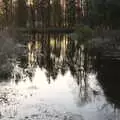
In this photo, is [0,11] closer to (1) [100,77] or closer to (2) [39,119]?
(1) [100,77]

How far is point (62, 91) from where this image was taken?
22.2 meters

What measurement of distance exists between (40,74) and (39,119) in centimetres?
1249

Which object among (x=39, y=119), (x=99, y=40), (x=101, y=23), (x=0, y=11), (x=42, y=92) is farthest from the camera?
(x=0, y=11)

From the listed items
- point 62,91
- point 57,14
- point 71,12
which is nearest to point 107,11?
point 62,91

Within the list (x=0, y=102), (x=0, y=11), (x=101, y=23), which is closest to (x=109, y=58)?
(x=0, y=102)

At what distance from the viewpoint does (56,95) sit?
829 inches

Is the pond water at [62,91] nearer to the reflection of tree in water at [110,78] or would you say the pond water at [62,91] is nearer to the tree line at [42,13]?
the reflection of tree in water at [110,78]

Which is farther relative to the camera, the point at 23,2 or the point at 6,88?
the point at 23,2

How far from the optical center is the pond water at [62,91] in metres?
17.2

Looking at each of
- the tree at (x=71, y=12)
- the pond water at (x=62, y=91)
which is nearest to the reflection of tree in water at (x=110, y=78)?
the pond water at (x=62, y=91)

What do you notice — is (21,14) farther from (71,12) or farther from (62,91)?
(62,91)

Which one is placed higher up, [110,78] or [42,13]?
[42,13]

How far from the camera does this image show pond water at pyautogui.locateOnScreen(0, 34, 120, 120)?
17.2 meters

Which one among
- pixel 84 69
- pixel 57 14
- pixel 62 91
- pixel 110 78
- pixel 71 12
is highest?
pixel 71 12
